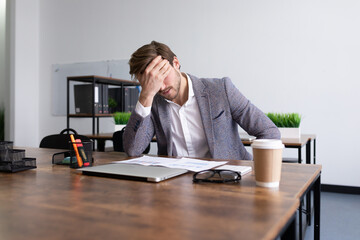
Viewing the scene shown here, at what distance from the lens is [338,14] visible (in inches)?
131

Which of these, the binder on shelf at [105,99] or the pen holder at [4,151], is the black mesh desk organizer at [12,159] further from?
the binder on shelf at [105,99]

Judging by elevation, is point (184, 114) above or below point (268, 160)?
above

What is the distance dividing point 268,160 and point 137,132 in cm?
78

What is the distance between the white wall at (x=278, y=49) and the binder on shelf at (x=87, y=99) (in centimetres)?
116

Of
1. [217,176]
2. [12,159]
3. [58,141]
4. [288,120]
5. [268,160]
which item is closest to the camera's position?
[268,160]

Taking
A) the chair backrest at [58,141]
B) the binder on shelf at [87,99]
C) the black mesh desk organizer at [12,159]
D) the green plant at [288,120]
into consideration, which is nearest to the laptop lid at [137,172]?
the black mesh desk organizer at [12,159]

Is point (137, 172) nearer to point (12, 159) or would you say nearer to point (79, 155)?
point (79, 155)

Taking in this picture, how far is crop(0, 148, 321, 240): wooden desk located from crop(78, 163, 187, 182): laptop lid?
0.08ft

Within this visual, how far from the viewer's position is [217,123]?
1448 mm

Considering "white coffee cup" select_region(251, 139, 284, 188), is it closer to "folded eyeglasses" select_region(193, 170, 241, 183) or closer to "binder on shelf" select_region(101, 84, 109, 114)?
"folded eyeglasses" select_region(193, 170, 241, 183)

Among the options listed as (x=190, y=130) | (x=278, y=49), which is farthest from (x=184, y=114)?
(x=278, y=49)

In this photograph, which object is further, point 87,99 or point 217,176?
point 87,99

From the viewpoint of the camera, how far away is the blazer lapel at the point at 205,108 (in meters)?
1.43

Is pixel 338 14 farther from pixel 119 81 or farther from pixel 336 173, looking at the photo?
pixel 119 81
